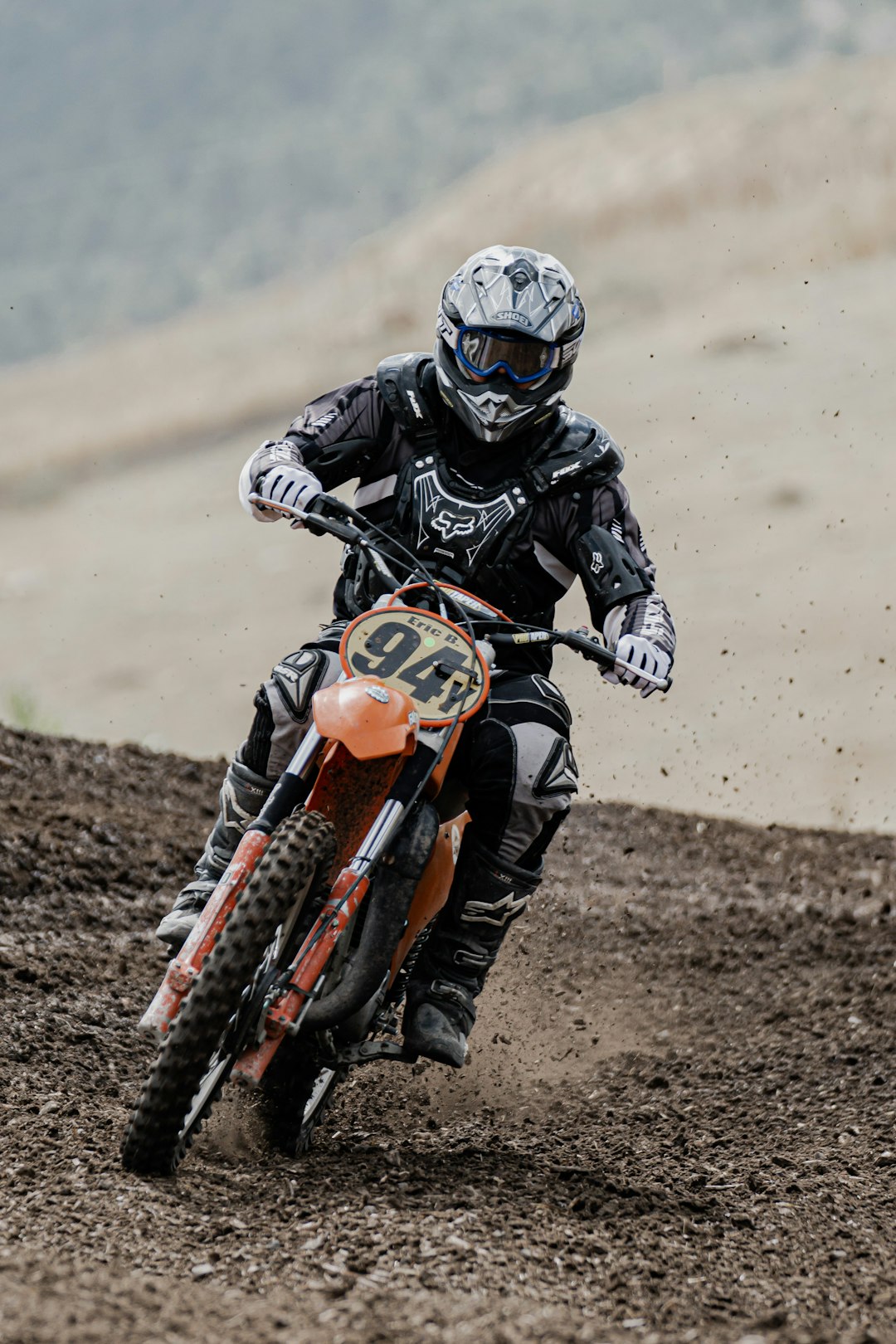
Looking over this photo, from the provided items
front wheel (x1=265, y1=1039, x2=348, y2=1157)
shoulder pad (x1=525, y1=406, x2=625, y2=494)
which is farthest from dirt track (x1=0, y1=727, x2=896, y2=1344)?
shoulder pad (x1=525, y1=406, x2=625, y2=494)


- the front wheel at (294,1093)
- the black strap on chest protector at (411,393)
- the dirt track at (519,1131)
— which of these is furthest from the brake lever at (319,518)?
the dirt track at (519,1131)

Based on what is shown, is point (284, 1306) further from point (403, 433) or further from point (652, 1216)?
point (403, 433)

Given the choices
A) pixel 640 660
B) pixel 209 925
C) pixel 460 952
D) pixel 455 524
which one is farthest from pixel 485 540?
pixel 209 925

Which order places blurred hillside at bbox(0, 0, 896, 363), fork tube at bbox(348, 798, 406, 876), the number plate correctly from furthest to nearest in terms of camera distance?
blurred hillside at bbox(0, 0, 896, 363) < the number plate < fork tube at bbox(348, 798, 406, 876)

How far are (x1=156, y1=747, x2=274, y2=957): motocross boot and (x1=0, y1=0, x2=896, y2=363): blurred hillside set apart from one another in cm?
3860

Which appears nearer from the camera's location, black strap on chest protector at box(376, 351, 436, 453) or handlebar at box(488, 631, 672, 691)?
handlebar at box(488, 631, 672, 691)

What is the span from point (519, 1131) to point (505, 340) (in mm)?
2544

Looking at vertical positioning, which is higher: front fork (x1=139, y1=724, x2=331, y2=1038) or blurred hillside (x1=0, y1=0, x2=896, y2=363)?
blurred hillside (x1=0, y1=0, x2=896, y2=363)

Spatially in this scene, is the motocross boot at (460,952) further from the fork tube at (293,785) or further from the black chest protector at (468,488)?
the black chest protector at (468,488)

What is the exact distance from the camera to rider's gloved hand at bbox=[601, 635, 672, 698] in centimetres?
431

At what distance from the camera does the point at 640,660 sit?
14.2ft

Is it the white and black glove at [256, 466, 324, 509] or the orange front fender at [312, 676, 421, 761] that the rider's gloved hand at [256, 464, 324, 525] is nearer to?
the white and black glove at [256, 466, 324, 509]

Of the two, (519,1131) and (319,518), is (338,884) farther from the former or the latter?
(519,1131)

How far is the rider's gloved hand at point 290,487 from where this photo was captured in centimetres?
440
